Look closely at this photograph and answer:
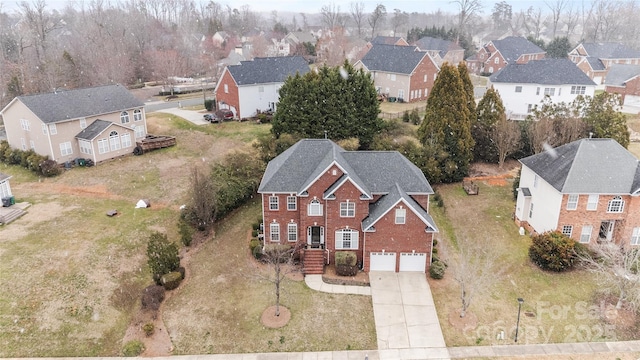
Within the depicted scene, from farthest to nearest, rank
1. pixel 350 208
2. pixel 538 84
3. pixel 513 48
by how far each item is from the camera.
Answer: pixel 513 48, pixel 538 84, pixel 350 208

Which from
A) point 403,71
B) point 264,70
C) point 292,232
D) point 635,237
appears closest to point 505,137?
point 635,237

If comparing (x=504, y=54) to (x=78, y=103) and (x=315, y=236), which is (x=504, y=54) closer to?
(x=315, y=236)

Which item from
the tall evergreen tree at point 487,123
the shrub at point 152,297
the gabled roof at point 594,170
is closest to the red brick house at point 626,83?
the tall evergreen tree at point 487,123

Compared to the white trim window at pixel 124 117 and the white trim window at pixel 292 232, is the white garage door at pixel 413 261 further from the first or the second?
the white trim window at pixel 124 117

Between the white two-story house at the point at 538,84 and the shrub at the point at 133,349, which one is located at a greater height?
the white two-story house at the point at 538,84

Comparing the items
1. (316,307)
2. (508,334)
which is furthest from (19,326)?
(508,334)

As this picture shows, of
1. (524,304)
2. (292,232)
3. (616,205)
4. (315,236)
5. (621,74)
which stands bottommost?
(524,304)

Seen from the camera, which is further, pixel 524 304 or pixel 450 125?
pixel 450 125
